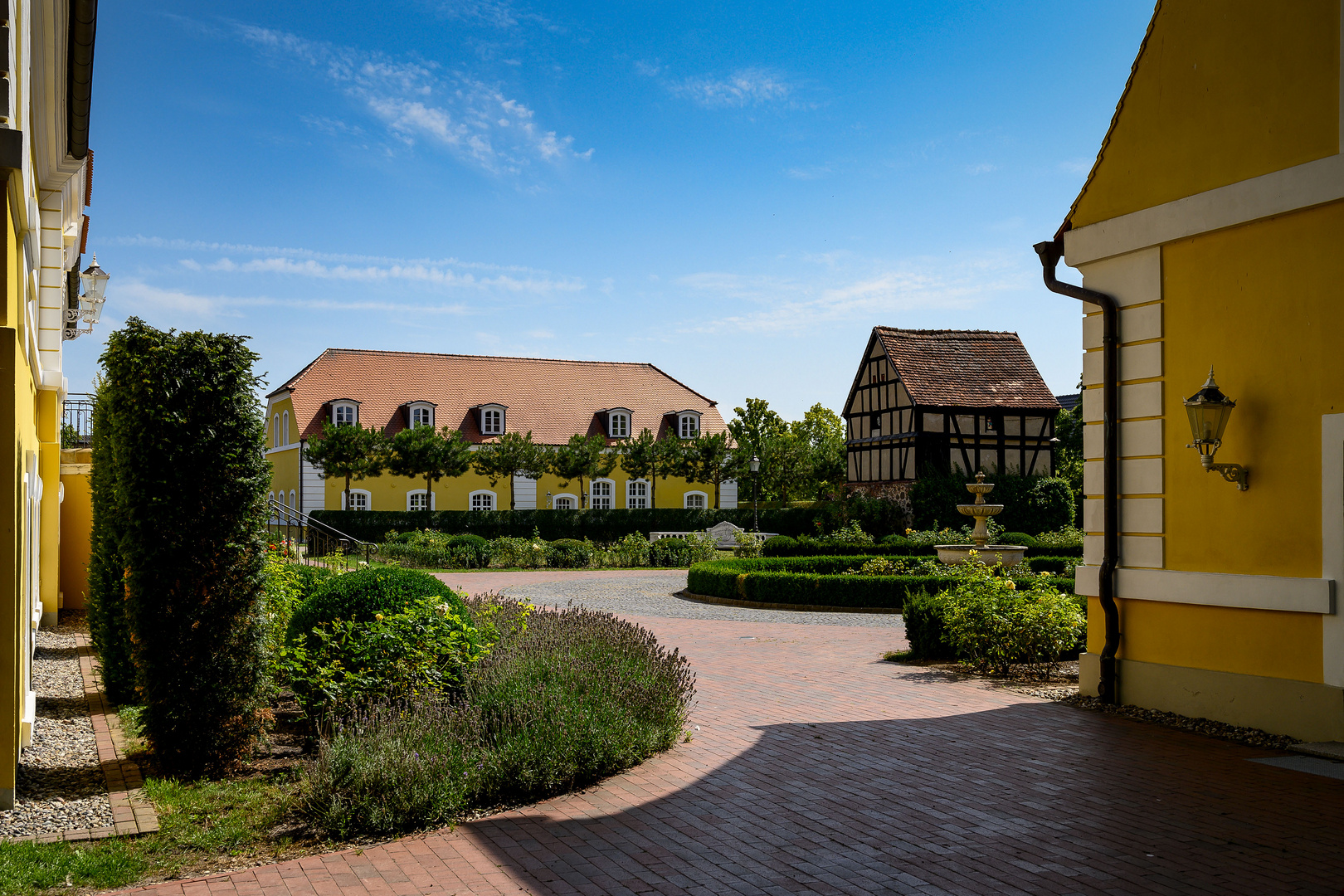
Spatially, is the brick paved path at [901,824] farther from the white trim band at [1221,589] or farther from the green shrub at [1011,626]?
the green shrub at [1011,626]

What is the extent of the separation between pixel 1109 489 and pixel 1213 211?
2386 millimetres

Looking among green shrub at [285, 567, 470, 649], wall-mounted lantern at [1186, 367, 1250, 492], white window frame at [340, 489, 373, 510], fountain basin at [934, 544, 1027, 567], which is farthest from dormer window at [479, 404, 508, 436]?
wall-mounted lantern at [1186, 367, 1250, 492]

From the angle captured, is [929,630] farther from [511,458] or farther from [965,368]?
[511,458]

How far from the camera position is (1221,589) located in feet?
25.1

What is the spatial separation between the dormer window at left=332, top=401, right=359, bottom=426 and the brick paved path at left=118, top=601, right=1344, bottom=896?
3575cm

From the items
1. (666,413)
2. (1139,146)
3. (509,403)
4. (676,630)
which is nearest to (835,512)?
(666,413)

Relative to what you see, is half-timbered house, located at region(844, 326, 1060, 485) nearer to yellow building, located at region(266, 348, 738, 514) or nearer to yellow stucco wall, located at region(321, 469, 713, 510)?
yellow stucco wall, located at region(321, 469, 713, 510)

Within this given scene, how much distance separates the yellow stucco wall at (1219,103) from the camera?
7.15m

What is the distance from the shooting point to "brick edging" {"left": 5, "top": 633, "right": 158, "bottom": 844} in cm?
513

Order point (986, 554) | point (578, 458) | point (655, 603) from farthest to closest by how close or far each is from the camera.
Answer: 1. point (578, 458)
2. point (986, 554)
3. point (655, 603)

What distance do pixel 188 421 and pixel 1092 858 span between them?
565cm

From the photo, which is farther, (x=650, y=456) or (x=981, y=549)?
(x=650, y=456)

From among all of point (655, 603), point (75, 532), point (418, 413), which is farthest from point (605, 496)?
point (75, 532)

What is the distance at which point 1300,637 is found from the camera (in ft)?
23.6
